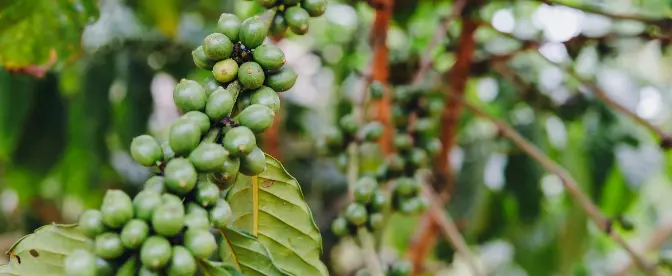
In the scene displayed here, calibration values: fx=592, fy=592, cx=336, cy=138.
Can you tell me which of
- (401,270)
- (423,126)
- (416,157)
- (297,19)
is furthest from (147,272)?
(423,126)

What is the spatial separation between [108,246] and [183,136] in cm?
11

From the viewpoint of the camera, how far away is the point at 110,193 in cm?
50

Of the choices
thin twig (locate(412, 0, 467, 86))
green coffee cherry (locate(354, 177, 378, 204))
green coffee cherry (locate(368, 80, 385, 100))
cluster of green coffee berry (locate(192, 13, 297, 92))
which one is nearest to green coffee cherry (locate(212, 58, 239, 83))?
cluster of green coffee berry (locate(192, 13, 297, 92))

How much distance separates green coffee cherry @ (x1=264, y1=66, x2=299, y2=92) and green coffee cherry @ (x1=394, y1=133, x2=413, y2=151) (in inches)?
20.8

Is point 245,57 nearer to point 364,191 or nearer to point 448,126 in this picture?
point 364,191

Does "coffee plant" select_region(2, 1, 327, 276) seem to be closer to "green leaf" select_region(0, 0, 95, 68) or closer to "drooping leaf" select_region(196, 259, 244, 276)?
"drooping leaf" select_region(196, 259, 244, 276)

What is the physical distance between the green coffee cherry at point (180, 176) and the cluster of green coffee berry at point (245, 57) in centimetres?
12

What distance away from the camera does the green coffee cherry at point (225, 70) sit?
1.97 ft

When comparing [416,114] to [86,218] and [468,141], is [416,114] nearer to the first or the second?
A: [468,141]

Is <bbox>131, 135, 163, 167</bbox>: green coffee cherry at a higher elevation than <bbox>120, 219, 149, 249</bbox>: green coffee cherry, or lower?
higher

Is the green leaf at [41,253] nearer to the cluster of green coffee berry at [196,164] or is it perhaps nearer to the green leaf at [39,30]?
the cluster of green coffee berry at [196,164]

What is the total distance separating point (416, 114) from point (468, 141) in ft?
2.12

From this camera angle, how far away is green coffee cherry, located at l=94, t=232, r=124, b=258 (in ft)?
1.57

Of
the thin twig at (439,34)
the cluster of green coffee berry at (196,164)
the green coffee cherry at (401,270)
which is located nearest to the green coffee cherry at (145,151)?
the cluster of green coffee berry at (196,164)
